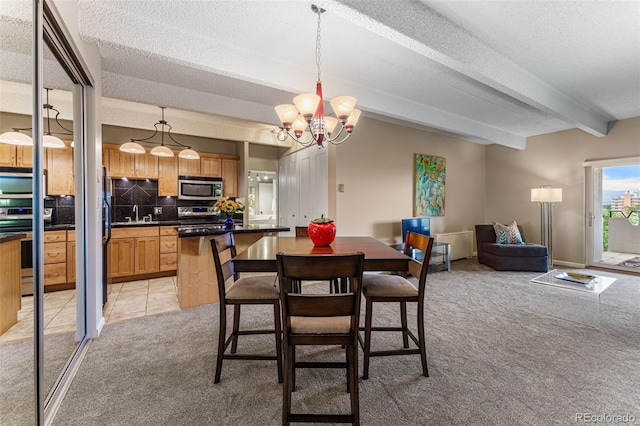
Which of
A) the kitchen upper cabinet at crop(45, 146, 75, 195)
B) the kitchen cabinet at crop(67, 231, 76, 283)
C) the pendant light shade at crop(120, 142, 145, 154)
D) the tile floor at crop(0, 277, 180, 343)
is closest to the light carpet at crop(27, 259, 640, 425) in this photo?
the tile floor at crop(0, 277, 180, 343)

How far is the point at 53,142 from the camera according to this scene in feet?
6.31

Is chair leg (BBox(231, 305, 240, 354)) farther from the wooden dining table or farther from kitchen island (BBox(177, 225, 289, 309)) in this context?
kitchen island (BBox(177, 225, 289, 309))

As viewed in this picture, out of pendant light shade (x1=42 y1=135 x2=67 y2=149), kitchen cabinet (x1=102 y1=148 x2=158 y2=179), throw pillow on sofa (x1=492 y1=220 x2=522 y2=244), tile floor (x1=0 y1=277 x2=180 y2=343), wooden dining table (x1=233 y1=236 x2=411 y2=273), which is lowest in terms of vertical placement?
tile floor (x1=0 y1=277 x2=180 y2=343)

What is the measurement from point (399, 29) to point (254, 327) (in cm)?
271

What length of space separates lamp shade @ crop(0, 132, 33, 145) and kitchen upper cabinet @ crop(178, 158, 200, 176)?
13.1ft

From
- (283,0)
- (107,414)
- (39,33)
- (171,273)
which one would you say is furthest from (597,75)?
(171,273)

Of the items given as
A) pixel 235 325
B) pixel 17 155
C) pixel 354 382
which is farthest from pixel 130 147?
pixel 354 382

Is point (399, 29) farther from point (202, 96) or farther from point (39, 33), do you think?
point (202, 96)

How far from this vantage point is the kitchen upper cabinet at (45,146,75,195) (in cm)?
187

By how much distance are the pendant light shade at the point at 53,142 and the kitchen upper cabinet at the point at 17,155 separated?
0.85ft

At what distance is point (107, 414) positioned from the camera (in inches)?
62.4

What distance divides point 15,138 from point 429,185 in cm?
550

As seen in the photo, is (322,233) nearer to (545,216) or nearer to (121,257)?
(121,257)

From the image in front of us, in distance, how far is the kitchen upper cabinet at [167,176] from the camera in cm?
509
